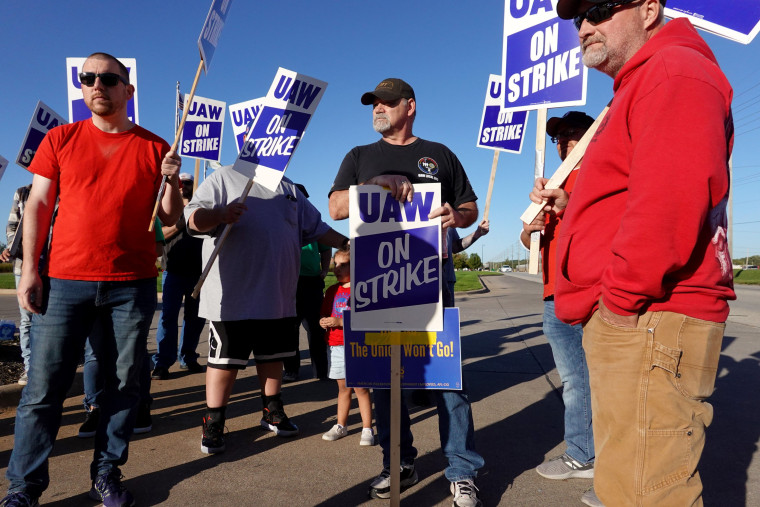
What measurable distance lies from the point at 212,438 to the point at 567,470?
2273 millimetres

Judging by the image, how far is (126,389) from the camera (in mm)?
2838

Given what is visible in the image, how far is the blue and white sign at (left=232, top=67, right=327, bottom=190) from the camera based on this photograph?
3.41m

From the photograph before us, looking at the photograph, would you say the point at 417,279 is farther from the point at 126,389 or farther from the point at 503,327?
the point at 503,327

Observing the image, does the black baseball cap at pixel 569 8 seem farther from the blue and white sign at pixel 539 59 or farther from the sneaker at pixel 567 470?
the sneaker at pixel 567 470

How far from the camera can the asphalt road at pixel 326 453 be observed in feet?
9.70

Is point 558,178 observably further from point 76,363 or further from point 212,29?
point 76,363

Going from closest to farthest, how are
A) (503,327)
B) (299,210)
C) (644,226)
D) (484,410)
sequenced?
1. (644,226)
2. (299,210)
3. (484,410)
4. (503,327)

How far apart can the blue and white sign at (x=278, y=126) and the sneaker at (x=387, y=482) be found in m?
1.83

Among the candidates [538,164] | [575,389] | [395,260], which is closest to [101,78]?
[395,260]

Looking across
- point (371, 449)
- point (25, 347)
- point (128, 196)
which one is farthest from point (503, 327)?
point (128, 196)

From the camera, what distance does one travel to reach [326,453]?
3.63 meters

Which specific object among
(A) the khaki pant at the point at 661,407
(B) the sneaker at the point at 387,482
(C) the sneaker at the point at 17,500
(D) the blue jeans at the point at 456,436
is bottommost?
(B) the sneaker at the point at 387,482

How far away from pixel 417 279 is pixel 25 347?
419 centimetres

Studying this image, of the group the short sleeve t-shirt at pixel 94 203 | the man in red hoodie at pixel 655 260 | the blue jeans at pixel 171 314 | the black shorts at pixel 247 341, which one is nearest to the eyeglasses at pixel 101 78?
the short sleeve t-shirt at pixel 94 203
